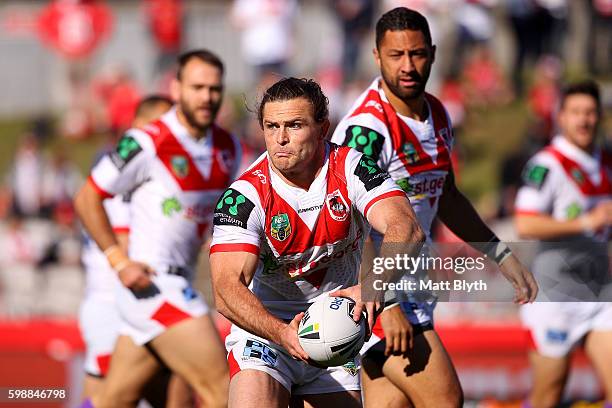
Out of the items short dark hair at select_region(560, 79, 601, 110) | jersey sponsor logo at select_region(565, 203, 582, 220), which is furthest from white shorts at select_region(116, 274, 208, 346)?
short dark hair at select_region(560, 79, 601, 110)

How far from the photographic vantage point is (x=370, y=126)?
20.4 feet

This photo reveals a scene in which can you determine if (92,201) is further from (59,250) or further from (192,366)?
(59,250)

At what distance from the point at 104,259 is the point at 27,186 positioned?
25.7 feet

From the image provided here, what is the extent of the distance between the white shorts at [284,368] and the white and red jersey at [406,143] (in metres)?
1.13

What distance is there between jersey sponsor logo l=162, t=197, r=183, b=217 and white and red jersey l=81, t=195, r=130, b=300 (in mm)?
677

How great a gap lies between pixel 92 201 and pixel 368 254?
225 centimetres

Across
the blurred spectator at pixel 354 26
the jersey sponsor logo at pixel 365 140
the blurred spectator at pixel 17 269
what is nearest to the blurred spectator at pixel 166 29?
the blurred spectator at pixel 354 26

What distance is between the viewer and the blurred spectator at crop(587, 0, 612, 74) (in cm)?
1927

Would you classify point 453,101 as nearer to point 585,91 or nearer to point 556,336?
point 585,91

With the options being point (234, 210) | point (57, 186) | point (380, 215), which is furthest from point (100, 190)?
point (57, 186)

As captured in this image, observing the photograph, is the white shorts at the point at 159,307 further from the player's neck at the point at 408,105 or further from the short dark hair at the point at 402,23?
the short dark hair at the point at 402,23

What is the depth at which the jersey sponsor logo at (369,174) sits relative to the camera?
17.9ft

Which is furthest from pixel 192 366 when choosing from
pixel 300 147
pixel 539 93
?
pixel 539 93

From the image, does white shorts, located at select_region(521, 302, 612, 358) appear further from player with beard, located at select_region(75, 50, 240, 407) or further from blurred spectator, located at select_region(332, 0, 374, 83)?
blurred spectator, located at select_region(332, 0, 374, 83)
